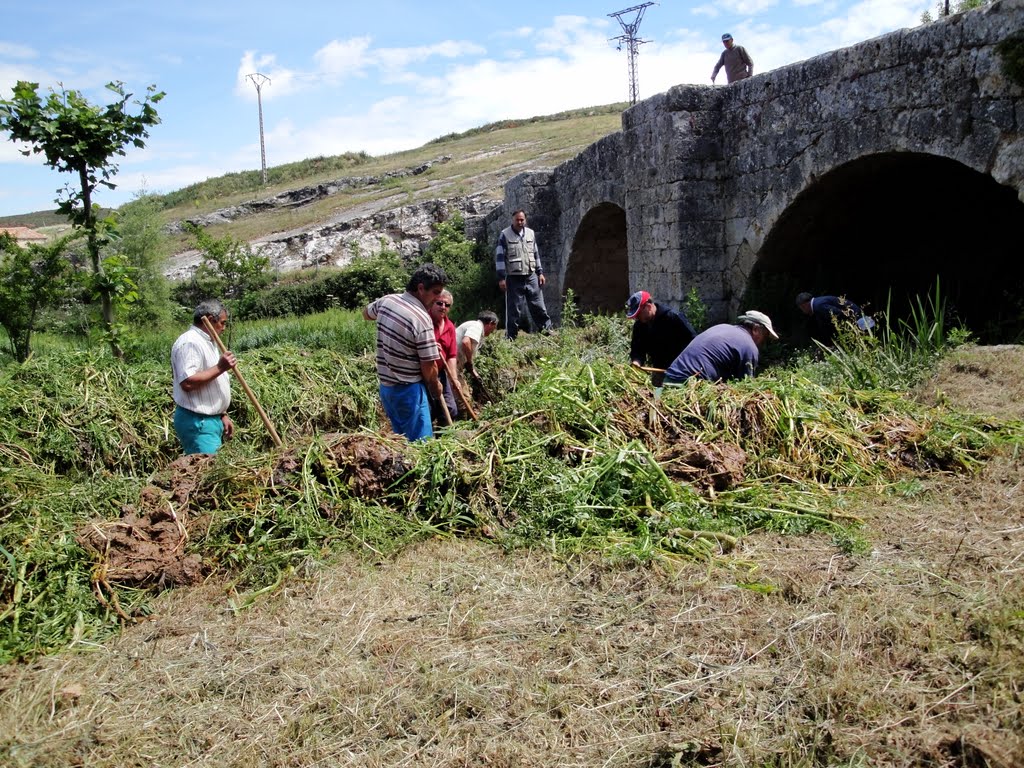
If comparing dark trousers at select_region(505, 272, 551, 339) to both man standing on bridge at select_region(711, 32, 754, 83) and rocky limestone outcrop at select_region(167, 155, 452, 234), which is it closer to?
man standing on bridge at select_region(711, 32, 754, 83)

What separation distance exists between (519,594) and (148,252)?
1756 centimetres

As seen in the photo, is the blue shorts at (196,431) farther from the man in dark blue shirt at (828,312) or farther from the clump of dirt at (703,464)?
the man in dark blue shirt at (828,312)

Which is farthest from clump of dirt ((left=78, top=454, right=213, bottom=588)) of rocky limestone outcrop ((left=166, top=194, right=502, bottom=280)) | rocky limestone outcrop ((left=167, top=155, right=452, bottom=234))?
rocky limestone outcrop ((left=167, top=155, right=452, bottom=234))

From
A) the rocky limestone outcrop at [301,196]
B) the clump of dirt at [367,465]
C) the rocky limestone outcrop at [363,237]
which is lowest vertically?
the clump of dirt at [367,465]

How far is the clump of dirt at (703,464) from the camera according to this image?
4035 millimetres

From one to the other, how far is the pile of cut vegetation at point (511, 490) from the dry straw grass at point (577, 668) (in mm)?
195

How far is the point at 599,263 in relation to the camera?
14391 millimetres

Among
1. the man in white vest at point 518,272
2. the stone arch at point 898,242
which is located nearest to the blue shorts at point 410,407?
the stone arch at point 898,242

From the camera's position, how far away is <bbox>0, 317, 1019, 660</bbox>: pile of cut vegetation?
11.5 ft

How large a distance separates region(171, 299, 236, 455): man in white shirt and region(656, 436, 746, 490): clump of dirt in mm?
2640

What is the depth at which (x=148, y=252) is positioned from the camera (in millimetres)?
18297

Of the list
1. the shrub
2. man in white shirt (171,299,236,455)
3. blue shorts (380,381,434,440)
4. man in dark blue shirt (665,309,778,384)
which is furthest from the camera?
the shrub

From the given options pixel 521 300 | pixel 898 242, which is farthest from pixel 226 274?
pixel 898 242

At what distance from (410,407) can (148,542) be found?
1.86m
